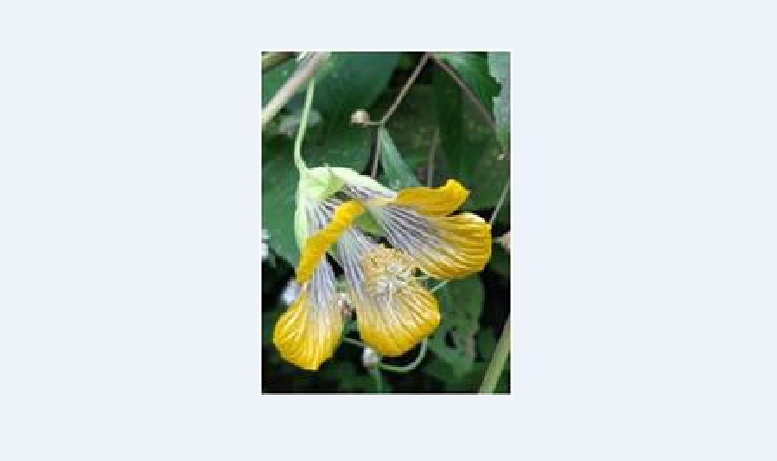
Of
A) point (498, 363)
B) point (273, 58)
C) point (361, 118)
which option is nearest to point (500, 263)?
point (498, 363)

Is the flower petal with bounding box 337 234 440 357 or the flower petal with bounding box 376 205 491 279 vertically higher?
the flower petal with bounding box 376 205 491 279

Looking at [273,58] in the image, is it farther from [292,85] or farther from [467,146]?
[467,146]

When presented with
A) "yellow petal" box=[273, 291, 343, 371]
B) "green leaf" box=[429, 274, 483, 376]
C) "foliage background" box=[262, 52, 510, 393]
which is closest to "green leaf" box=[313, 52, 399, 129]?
"foliage background" box=[262, 52, 510, 393]

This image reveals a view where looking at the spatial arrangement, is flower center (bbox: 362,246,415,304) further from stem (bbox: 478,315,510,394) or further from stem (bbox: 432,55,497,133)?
stem (bbox: 432,55,497,133)

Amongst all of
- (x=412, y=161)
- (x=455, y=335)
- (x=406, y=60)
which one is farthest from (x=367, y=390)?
(x=406, y=60)

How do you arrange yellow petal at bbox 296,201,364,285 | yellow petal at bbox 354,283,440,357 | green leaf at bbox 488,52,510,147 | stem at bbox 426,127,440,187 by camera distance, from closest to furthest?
1. yellow petal at bbox 296,201,364,285
2. yellow petal at bbox 354,283,440,357
3. green leaf at bbox 488,52,510,147
4. stem at bbox 426,127,440,187

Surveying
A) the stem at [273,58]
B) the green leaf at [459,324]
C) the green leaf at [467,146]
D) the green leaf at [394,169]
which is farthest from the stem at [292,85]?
the green leaf at [459,324]
